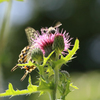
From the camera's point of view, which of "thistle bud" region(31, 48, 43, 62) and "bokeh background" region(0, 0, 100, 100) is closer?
"thistle bud" region(31, 48, 43, 62)

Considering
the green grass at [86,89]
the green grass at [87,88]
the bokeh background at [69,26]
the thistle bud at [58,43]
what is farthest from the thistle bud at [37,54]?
the bokeh background at [69,26]

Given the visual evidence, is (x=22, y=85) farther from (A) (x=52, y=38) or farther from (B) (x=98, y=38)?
(A) (x=52, y=38)

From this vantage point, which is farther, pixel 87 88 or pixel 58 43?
pixel 87 88

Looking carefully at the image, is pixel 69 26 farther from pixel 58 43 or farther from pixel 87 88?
pixel 58 43

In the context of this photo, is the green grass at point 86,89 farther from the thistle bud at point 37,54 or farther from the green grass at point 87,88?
the thistle bud at point 37,54

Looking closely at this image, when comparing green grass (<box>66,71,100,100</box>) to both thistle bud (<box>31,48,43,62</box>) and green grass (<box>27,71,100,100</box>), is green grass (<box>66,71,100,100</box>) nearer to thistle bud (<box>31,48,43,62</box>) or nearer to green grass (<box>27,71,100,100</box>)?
green grass (<box>27,71,100,100</box>)

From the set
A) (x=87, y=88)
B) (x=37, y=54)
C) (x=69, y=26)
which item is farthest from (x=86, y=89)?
(x=69, y=26)

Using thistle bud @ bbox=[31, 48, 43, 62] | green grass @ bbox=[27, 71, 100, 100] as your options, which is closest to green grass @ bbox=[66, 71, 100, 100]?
green grass @ bbox=[27, 71, 100, 100]

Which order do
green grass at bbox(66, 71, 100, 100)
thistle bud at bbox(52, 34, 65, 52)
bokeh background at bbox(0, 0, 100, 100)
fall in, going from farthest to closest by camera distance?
1. bokeh background at bbox(0, 0, 100, 100)
2. green grass at bbox(66, 71, 100, 100)
3. thistle bud at bbox(52, 34, 65, 52)

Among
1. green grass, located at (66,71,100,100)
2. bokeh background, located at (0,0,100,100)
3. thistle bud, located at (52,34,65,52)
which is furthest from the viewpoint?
bokeh background, located at (0,0,100,100)

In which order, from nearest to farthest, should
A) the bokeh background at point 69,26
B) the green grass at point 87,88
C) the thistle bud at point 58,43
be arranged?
the thistle bud at point 58,43 → the green grass at point 87,88 → the bokeh background at point 69,26

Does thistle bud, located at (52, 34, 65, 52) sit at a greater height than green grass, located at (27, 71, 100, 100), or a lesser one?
greater

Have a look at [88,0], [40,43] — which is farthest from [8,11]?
[88,0]
